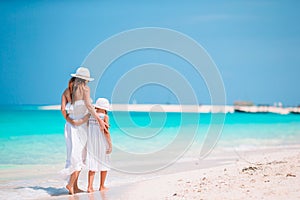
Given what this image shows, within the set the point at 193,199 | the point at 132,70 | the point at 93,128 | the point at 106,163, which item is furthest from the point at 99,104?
the point at 132,70

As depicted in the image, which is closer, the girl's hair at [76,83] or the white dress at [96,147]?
the girl's hair at [76,83]

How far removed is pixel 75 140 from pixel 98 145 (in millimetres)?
437

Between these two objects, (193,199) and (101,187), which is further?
(101,187)

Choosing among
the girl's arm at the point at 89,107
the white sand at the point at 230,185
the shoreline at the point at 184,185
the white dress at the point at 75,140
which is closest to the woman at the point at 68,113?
the white dress at the point at 75,140

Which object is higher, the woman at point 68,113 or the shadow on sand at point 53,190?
the woman at point 68,113

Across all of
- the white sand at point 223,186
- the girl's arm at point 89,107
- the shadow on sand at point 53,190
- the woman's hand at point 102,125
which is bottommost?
the shadow on sand at point 53,190

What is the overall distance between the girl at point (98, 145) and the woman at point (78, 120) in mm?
113

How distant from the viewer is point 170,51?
585 inches

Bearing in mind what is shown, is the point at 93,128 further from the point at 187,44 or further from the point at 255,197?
the point at 187,44

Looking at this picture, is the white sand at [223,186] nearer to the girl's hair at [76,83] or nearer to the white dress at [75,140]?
the white dress at [75,140]

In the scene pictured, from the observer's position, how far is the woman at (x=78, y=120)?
7.14 metres

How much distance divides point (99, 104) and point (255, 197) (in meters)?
3.05

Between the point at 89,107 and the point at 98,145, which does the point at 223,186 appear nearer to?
the point at 98,145

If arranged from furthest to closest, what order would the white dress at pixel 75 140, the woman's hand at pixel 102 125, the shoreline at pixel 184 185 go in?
the woman's hand at pixel 102 125 < the white dress at pixel 75 140 < the shoreline at pixel 184 185
